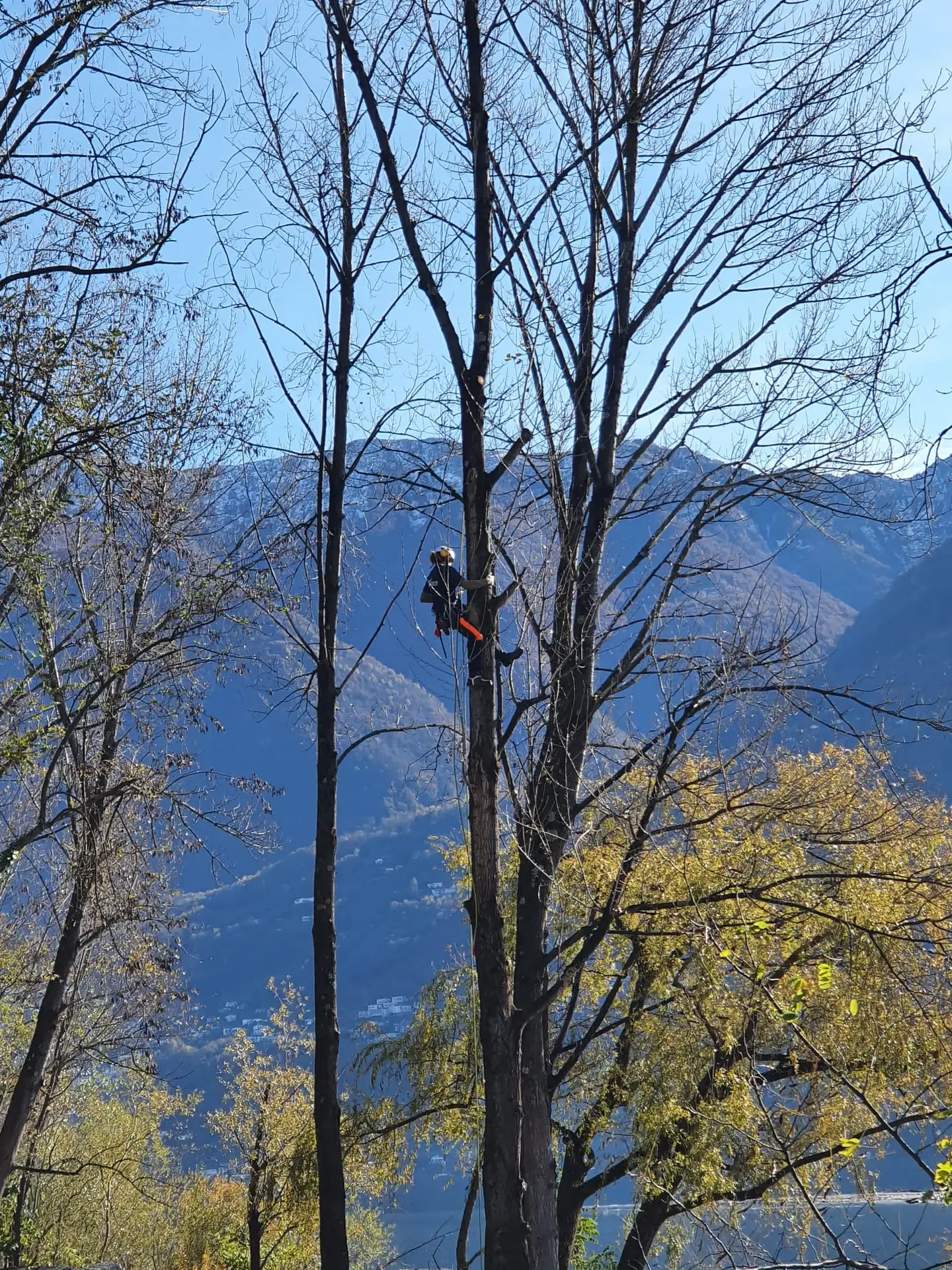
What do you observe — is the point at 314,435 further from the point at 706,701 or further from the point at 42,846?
the point at 42,846

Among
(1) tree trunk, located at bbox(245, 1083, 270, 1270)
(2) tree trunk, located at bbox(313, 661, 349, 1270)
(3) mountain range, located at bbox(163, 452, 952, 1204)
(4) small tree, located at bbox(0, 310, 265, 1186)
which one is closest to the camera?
(3) mountain range, located at bbox(163, 452, 952, 1204)

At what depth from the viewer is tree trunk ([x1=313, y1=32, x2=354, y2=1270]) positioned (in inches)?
349

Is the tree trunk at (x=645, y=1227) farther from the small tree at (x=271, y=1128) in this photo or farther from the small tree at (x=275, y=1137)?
the small tree at (x=271, y=1128)

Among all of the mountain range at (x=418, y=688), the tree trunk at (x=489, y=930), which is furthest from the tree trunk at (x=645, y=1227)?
the tree trunk at (x=489, y=930)

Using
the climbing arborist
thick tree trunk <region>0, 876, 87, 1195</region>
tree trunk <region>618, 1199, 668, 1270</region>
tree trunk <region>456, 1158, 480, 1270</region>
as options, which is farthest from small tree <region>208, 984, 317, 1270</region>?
the climbing arborist

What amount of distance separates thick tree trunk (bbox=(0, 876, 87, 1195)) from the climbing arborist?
6563 mm

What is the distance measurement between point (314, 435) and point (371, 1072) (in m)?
11.7

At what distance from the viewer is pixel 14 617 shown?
11734 millimetres

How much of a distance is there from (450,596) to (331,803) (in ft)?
11.1

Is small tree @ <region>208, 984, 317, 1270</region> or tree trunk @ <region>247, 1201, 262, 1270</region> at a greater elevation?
small tree @ <region>208, 984, 317, 1270</region>

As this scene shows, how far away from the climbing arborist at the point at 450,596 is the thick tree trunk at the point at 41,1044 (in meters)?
6.56

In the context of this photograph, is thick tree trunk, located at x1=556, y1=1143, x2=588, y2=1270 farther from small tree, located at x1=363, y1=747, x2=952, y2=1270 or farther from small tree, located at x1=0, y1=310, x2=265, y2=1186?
small tree, located at x1=0, y1=310, x2=265, y2=1186

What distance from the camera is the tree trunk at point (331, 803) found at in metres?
8.87

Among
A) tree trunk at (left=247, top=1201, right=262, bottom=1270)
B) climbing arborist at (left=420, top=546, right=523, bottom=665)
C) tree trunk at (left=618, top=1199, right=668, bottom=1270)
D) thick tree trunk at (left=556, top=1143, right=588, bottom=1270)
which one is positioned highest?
climbing arborist at (left=420, top=546, right=523, bottom=665)
